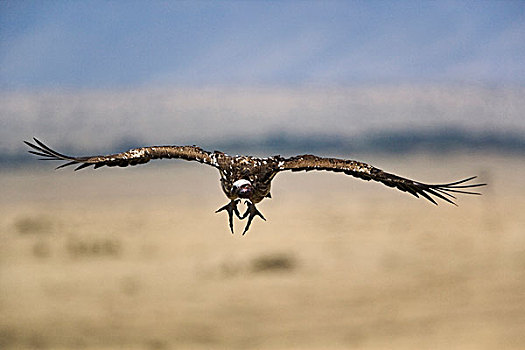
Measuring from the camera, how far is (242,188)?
30.7ft

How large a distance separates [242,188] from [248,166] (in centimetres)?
40

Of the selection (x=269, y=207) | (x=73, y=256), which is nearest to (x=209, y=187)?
(x=269, y=207)

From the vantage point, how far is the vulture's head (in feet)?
30.6

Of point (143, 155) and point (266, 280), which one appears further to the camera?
point (266, 280)

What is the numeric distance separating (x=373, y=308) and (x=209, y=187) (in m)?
23.2

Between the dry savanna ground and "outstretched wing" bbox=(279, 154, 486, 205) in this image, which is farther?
the dry savanna ground

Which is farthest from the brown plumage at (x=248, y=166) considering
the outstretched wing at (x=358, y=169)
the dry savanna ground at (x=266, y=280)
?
the dry savanna ground at (x=266, y=280)

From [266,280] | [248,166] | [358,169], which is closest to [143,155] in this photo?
[248,166]

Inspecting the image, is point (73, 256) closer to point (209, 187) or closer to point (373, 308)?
point (373, 308)

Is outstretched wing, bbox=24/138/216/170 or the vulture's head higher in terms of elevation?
outstretched wing, bbox=24/138/216/170

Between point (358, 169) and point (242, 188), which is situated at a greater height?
point (358, 169)

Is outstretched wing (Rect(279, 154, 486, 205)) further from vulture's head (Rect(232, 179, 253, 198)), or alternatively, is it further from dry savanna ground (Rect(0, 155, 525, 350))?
dry savanna ground (Rect(0, 155, 525, 350))

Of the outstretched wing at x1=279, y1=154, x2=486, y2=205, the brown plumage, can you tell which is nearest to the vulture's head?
the brown plumage

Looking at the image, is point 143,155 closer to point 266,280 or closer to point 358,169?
point 358,169
